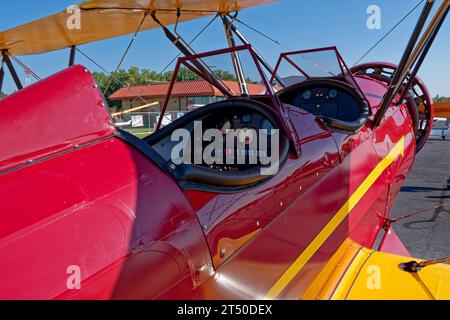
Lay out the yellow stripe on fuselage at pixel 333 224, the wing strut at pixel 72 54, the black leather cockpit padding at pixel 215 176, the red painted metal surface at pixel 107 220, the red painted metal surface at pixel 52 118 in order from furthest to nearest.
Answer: the wing strut at pixel 72 54 → the yellow stripe on fuselage at pixel 333 224 → the black leather cockpit padding at pixel 215 176 → the red painted metal surface at pixel 52 118 → the red painted metal surface at pixel 107 220

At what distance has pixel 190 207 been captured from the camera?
4.07 ft

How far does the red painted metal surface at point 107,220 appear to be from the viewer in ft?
2.99

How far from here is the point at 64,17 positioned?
457 cm

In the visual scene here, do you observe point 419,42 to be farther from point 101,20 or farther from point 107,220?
point 101,20

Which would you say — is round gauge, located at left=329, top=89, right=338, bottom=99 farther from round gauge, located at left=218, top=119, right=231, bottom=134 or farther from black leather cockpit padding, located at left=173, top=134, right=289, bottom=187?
black leather cockpit padding, located at left=173, top=134, right=289, bottom=187

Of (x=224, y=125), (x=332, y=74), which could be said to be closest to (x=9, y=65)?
(x=224, y=125)

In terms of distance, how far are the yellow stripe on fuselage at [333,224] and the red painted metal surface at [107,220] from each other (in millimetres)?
63

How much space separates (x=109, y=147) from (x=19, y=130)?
27 cm

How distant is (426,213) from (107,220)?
17.8ft

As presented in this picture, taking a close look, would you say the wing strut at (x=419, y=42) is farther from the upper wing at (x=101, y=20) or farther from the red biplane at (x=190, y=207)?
the upper wing at (x=101, y=20)

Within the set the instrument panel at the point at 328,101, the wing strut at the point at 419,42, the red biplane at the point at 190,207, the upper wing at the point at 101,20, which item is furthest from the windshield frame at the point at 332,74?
the upper wing at the point at 101,20

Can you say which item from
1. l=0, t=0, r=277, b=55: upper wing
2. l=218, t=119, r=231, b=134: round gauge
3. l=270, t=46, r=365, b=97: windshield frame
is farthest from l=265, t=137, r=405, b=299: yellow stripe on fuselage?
l=0, t=0, r=277, b=55: upper wing
